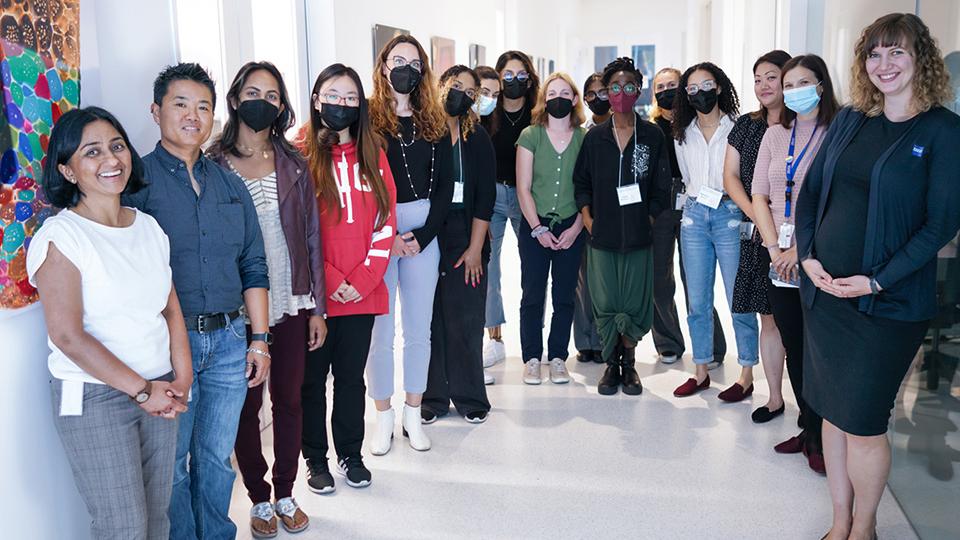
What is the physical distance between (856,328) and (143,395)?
2004 mm

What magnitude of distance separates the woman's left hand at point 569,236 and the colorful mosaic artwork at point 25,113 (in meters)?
2.64

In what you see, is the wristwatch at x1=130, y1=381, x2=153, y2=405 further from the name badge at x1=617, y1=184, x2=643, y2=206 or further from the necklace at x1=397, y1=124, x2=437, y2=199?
the name badge at x1=617, y1=184, x2=643, y2=206

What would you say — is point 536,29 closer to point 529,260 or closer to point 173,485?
point 529,260

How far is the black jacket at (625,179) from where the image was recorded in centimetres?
411

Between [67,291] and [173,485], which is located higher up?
[67,291]

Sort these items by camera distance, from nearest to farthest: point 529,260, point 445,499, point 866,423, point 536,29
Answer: point 866,423
point 445,499
point 529,260
point 536,29

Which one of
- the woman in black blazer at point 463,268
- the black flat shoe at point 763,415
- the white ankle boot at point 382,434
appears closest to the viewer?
the white ankle boot at point 382,434

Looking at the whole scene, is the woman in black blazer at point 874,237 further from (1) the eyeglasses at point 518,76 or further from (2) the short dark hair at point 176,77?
(1) the eyeglasses at point 518,76

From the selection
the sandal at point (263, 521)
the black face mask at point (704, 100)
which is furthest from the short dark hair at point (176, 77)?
the black face mask at point (704, 100)

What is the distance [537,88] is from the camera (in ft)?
15.2

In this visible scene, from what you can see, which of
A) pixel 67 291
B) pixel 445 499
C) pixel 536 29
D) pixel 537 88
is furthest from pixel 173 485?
pixel 536 29

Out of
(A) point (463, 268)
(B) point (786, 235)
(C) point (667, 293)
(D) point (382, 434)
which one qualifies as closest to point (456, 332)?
(A) point (463, 268)

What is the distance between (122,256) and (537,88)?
3.11 m

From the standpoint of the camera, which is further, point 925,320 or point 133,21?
point 133,21
